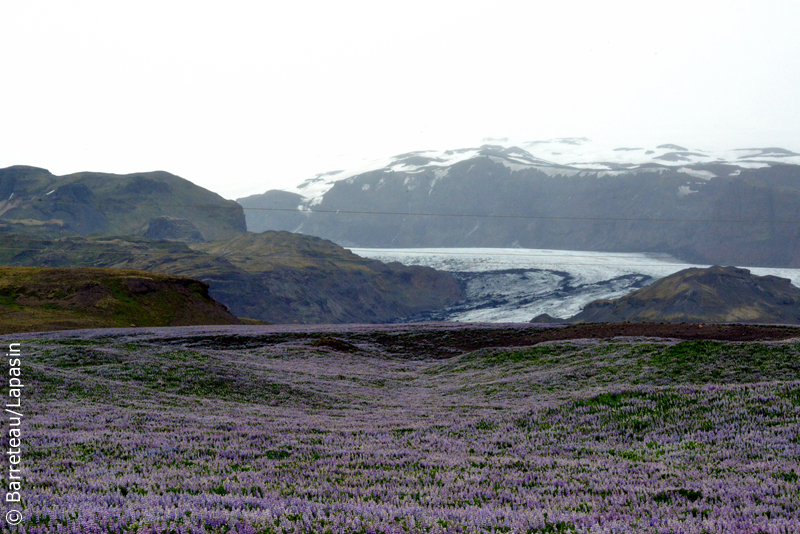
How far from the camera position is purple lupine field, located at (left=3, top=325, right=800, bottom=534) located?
802 centimetres

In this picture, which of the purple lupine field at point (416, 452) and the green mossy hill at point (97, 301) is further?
the green mossy hill at point (97, 301)

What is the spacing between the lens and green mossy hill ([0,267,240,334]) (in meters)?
86.2

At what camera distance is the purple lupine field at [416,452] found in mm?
8016

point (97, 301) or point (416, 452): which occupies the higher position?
point (416, 452)

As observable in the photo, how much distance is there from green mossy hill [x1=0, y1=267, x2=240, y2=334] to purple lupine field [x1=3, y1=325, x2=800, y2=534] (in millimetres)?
63050

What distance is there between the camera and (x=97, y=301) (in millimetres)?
97438

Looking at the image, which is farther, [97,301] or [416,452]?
[97,301]

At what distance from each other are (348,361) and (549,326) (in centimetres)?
2893

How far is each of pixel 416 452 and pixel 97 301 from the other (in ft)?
329

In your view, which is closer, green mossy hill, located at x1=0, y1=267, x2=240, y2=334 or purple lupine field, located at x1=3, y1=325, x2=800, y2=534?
purple lupine field, located at x1=3, y1=325, x2=800, y2=534

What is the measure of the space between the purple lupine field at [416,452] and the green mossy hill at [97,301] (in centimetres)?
6305

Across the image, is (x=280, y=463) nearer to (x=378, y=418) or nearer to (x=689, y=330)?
(x=378, y=418)

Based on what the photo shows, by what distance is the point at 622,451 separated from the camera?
13844 mm

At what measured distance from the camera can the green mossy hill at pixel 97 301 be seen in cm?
8619
